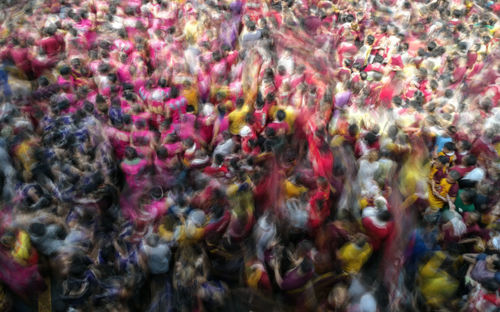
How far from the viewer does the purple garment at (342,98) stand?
19.9ft

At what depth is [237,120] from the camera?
18.0 feet

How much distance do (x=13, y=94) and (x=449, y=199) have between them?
6.80m

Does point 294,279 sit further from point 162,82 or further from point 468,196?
point 162,82

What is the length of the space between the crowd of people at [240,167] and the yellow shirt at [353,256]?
0.07ft

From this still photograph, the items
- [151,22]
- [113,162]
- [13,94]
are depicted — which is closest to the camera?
[113,162]

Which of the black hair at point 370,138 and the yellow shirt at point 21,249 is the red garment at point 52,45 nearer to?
the yellow shirt at point 21,249

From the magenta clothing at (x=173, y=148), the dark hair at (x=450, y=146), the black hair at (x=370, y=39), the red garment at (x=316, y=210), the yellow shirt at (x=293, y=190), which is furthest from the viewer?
the black hair at (x=370, y=39)

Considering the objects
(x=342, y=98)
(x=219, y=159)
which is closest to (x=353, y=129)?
(x=342, y=98)

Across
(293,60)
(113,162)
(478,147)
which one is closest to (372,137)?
(478,147)

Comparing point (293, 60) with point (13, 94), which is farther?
point (293, 60)

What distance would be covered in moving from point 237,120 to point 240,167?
1.01 metres

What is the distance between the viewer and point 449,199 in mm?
4684

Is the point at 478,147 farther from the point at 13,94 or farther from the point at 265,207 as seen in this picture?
the point at 13,94

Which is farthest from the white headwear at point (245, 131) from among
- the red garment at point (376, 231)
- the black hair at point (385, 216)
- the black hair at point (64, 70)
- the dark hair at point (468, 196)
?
the black hair at point (64, 70)
